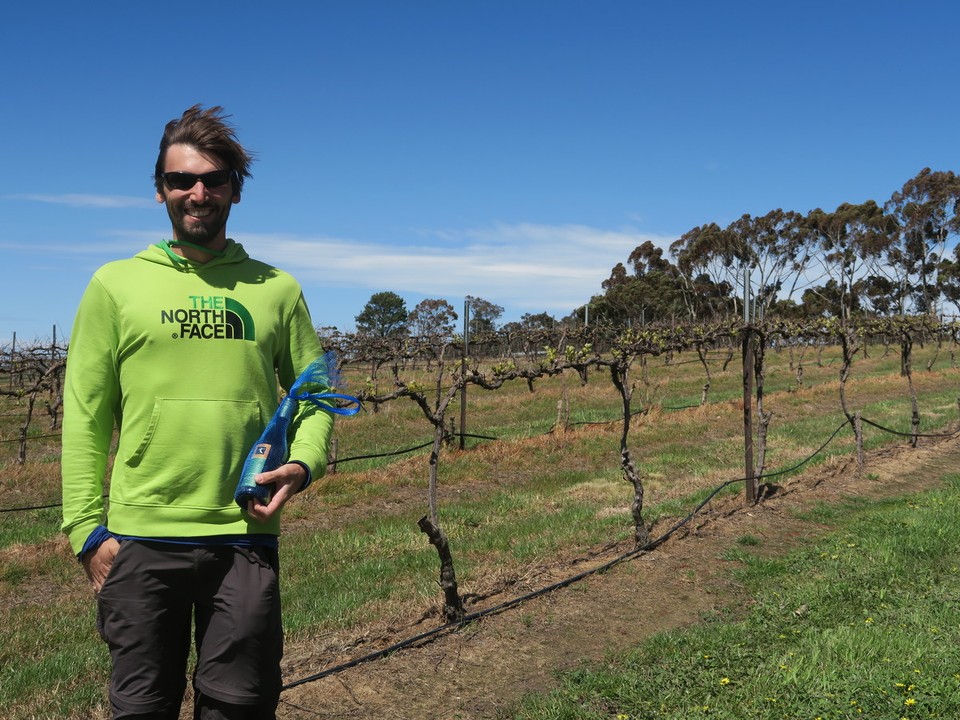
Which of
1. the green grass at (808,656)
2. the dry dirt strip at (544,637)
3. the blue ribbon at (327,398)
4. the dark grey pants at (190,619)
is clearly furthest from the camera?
the dry dirt strip at (544,637)

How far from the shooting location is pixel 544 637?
16.0 ft

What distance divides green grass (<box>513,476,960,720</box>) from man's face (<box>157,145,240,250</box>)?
9.27 ft

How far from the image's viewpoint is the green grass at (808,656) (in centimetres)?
376

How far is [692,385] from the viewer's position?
27.7m

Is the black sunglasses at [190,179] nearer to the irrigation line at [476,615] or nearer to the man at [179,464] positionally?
the man at [179,464]

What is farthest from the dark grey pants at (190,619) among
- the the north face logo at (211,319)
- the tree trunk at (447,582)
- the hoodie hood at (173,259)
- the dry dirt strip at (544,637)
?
the tree trunk at (447,582)

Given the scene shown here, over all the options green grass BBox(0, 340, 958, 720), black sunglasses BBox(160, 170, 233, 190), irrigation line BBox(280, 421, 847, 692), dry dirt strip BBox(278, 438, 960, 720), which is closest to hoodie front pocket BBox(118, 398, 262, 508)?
black sunglasses BBox(160, 170, 233, 190)

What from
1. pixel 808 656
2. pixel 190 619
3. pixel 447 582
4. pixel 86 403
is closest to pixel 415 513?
pixel 447 582

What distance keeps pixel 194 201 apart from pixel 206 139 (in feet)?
0.58

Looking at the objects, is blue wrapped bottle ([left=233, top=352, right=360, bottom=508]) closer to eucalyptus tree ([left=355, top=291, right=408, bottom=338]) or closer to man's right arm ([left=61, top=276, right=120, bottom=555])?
man's right arm ([left=61, top=276, right=120, bottom=555])

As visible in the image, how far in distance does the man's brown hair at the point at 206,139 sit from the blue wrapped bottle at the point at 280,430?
0.58 m

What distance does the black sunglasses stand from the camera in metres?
2.17

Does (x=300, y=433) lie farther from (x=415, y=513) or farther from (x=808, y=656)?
(x=415, y=513)

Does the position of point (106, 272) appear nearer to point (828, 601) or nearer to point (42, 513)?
point (828, 601)
